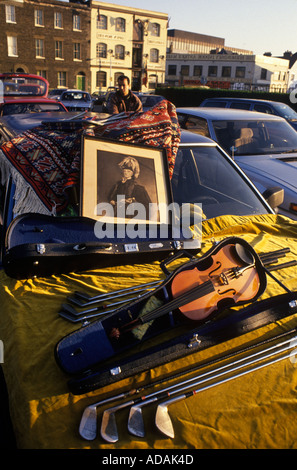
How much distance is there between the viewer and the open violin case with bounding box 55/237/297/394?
1.56m

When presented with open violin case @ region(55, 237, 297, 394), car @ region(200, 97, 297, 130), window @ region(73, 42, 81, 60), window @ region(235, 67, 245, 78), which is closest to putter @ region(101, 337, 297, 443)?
open violin case @ region(55, 237, 297, 394)

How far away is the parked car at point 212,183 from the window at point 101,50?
48265 millimetres

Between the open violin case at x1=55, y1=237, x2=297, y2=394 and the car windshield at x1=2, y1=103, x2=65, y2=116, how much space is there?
6.02 m

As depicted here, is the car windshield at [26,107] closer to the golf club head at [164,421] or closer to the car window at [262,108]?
the car window at [262,108]

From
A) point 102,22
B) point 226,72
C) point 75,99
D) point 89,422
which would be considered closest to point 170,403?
point 89,422

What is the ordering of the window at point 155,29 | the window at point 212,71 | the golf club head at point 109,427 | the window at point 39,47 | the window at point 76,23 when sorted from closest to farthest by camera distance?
the golf club head at point 109,427
the window at point 39,47
the window at point 76,23
the window at point 155,29
the window at point 212,71

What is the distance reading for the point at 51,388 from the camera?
1.50 metres

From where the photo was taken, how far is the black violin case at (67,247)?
2.12 metres

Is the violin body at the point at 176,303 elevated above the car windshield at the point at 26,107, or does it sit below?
below

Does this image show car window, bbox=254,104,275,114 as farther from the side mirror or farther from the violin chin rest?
the violin chin rest

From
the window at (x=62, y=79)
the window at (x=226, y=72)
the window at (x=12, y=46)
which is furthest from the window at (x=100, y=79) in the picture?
the window at (x=226, y=72)

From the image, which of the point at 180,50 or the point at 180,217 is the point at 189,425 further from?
the point at 180,50

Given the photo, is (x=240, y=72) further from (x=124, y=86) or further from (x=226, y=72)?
(x=124, y=86)
